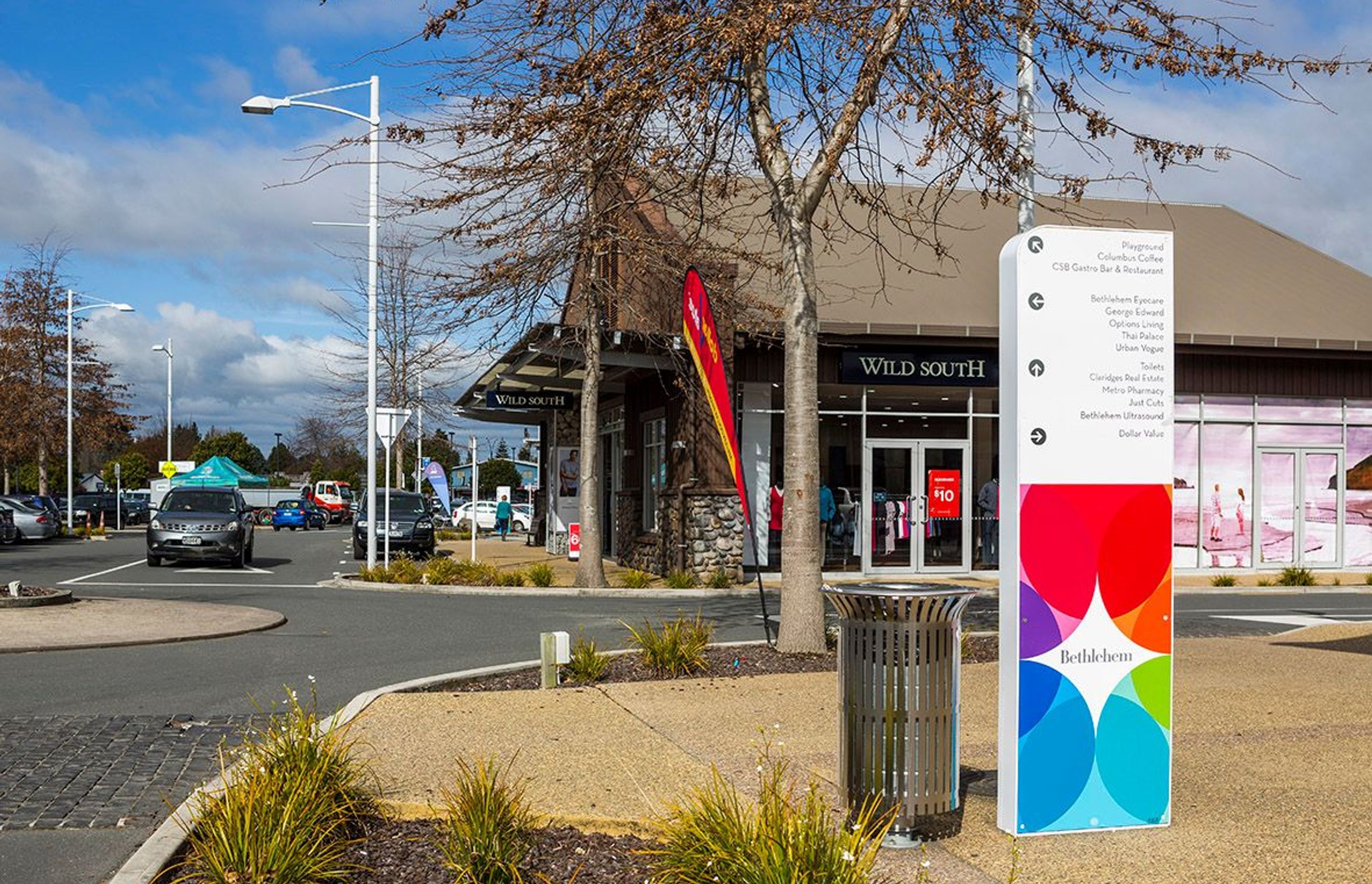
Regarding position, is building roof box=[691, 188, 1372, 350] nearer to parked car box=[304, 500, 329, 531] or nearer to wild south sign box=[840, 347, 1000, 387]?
wild south sign box=[840, 347, 1000, 387]

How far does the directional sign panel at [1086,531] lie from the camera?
5.68 meters

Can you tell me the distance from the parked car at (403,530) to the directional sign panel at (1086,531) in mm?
26160

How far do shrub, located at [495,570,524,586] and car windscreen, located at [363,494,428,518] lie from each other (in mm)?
10581

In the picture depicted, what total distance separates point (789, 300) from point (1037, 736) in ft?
20.5

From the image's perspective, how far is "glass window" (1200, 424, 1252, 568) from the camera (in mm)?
25750

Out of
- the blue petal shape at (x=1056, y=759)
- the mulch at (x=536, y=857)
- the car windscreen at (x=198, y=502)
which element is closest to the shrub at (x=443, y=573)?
the car windscreen at (x=198, y=502)

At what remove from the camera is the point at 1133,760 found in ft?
19.1

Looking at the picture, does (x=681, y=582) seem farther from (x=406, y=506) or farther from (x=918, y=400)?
(x=406, y=506)

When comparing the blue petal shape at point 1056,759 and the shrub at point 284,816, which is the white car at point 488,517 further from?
the blue petal shape at point 1056,759

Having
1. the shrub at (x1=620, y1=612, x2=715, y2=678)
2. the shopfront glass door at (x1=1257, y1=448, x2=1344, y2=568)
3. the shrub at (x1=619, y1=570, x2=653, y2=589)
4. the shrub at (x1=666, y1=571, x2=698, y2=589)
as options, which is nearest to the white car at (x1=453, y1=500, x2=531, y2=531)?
the shrub at (x1=619, y1=570, x2=653, y2=589)

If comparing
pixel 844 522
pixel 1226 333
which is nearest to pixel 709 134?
pixel 844 522

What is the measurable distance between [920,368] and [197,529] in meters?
14.3

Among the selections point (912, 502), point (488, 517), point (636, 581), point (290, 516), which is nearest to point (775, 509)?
point (912, 502)

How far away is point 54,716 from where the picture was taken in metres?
9.06
